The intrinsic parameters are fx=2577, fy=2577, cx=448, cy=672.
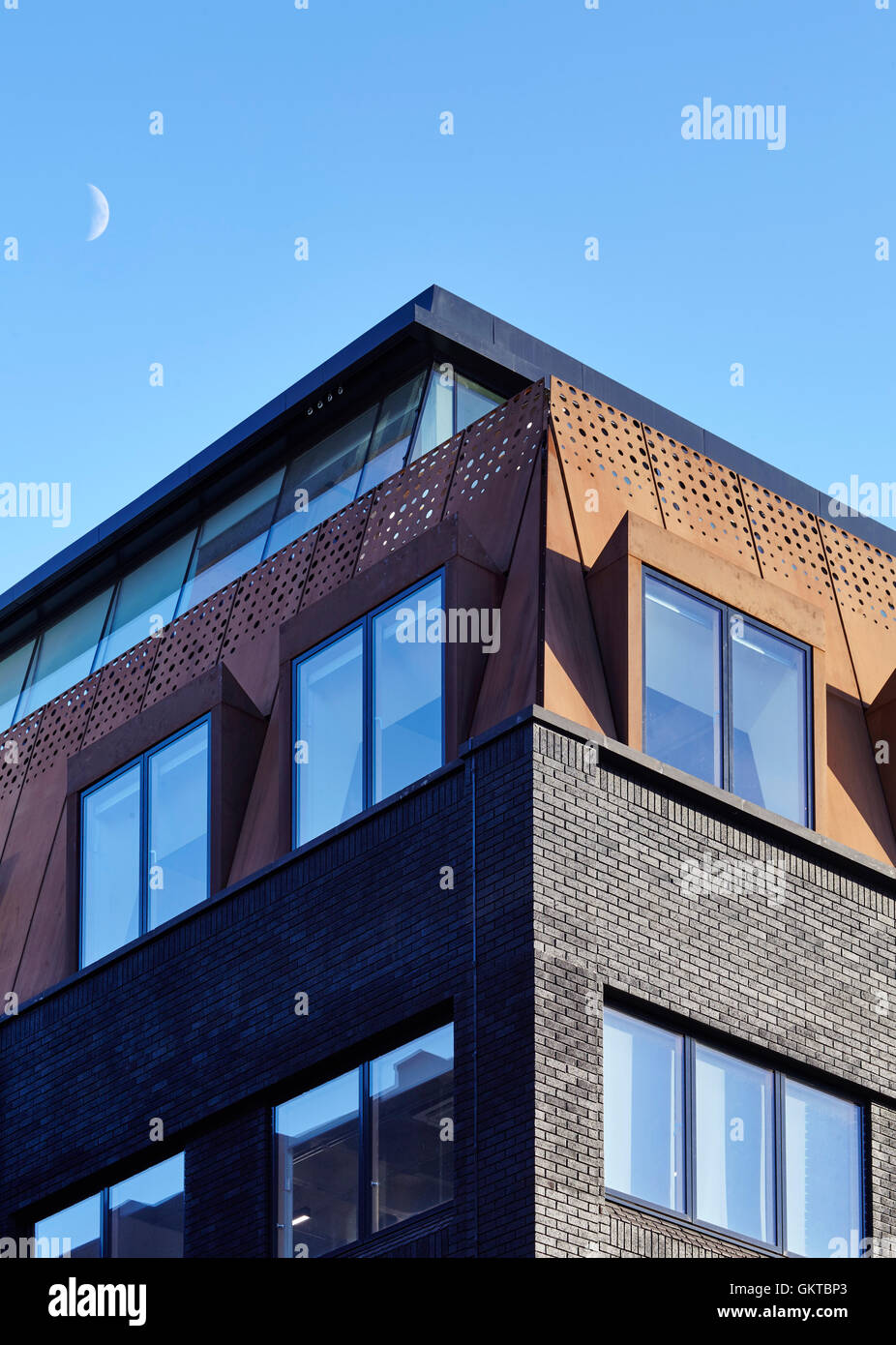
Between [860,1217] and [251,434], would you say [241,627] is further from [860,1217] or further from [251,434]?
[860,1217]

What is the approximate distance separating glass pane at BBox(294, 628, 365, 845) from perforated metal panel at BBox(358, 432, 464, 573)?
109 centimetres

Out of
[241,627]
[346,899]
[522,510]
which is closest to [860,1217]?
[346,899]

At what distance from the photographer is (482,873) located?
21500 millimetres

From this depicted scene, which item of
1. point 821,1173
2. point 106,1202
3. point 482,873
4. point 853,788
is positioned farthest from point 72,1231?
point 853,788

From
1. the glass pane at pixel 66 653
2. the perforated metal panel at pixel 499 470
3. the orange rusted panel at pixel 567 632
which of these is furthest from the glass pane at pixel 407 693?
the glass pane at pixel 66 653

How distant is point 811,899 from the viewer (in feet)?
76.6

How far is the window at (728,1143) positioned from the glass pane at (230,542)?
29.8ft

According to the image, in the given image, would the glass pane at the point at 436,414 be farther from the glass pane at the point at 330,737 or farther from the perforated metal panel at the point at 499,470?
the glass pane at the point at 330,737

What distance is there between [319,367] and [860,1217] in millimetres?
11214

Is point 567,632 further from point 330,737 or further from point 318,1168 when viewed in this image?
point 318,1168

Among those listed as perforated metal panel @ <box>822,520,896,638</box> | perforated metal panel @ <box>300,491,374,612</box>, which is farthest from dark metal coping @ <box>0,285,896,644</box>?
perforated metal panel @ <box>300,491,374,612</box>

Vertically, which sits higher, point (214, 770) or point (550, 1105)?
point (214, 770)

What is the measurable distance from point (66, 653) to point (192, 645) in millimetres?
4980

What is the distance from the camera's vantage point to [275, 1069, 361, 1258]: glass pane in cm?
2211
